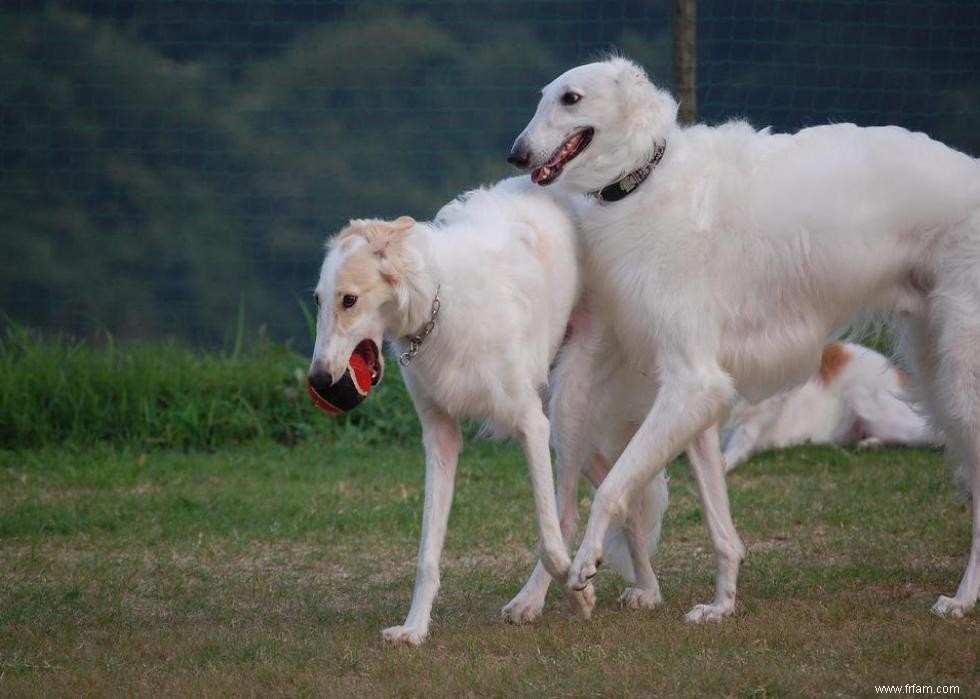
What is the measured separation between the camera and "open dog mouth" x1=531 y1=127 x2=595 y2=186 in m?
5.05

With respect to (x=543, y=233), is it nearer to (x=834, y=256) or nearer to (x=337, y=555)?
(x=834, y=256)

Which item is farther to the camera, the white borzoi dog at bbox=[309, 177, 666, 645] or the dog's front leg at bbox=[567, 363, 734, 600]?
the dog's front leg at bbox=[567, 363, 734, 600]

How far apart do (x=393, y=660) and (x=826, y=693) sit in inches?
49.8

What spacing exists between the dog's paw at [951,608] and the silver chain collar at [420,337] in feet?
6.13

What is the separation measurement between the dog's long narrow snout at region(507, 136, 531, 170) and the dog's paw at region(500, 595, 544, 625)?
58.8 inches

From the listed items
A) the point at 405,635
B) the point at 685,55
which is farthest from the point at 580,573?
the point at 685,55

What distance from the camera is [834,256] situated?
4918mm

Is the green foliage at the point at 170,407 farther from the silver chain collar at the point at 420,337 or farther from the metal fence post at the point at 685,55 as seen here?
the silver chain collar at the point at 420,337

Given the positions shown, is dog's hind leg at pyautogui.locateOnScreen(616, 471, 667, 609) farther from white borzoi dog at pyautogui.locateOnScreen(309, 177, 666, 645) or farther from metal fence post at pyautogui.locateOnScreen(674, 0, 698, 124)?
metal fence post at pyautogui.locateOnScreen(674, 0, 698, 124)

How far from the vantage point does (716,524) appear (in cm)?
508

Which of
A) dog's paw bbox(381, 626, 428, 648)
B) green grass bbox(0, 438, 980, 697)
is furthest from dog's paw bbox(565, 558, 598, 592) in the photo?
dog's paw bbox(381, 626, 428, 648)

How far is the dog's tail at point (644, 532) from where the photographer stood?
5.36m

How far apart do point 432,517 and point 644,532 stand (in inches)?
36.3

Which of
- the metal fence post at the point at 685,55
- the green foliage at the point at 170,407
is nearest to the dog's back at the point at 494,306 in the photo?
the metal fence post at the point at 685,55
